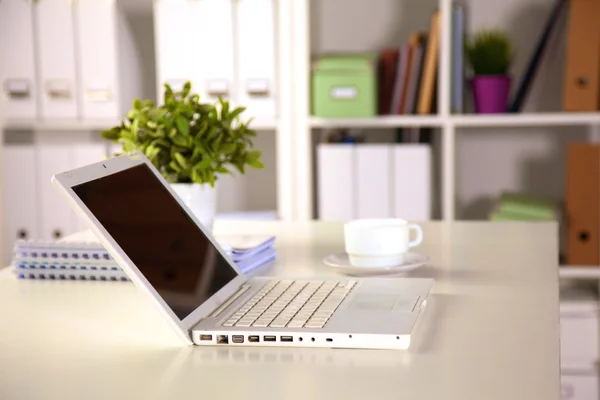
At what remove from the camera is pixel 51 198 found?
2.78 m

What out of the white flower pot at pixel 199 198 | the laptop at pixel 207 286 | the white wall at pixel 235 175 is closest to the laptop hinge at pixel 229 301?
the laptop at pixel 207 286

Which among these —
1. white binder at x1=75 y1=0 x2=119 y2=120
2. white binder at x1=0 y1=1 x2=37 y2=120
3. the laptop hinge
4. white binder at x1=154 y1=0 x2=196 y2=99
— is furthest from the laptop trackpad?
white binder at x1=0 y1=1 x2=37 y2=120

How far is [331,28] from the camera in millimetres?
3057

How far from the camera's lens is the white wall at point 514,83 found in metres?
2.94

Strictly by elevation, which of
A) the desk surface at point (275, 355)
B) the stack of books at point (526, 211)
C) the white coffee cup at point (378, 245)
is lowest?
the stack of books at point (526, 211)

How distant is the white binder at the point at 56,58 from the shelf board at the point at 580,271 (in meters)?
1.59

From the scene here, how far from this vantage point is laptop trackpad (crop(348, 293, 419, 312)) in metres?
0.99

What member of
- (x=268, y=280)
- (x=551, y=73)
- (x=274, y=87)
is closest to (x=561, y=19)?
(x=551, y=73)

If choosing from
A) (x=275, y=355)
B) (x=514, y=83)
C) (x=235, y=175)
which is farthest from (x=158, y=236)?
(x=514, y=83)

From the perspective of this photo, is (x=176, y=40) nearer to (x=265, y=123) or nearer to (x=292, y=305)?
(x=265, y=123)

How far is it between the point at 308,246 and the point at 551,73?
1648 mm

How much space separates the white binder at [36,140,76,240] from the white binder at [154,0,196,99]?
394 mm

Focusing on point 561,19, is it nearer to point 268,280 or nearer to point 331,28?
point 331,28

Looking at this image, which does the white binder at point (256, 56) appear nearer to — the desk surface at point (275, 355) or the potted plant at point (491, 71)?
the potted plant at point (491, 71)
